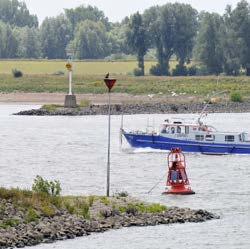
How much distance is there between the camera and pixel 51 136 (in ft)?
292

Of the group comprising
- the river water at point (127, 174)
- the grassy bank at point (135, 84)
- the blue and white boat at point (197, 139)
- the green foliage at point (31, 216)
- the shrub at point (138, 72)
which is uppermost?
the shrub at point (138, 72)

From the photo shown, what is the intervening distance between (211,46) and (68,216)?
132699mm

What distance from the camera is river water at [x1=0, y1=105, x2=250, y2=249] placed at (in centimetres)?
3831

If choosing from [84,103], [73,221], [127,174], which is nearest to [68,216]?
[73,221]

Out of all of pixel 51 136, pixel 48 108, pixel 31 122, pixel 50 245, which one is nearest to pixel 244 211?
pixel 50 245

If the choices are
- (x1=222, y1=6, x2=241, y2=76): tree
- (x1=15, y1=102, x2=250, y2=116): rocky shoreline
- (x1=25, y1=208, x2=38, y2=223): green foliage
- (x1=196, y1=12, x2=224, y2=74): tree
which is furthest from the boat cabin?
(x1=196, y1=12, x2=224, y2=74): tree

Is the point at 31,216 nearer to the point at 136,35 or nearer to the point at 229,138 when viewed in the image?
the point at 229,138

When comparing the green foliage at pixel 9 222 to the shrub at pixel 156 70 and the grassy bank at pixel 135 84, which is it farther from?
the shrub at pixel 156 70

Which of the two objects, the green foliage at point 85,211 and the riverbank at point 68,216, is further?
Answer: the green foliage at point 85,211

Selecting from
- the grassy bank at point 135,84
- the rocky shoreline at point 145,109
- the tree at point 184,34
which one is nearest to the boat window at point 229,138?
the rocky shoreline at point 145,109

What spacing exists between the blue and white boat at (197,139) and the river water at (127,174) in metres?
0.87

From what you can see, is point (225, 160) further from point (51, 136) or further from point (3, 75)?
point (3, 75)

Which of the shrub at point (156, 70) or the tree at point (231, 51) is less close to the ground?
the tree at point (231, 51)

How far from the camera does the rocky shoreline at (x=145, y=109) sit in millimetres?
113375
